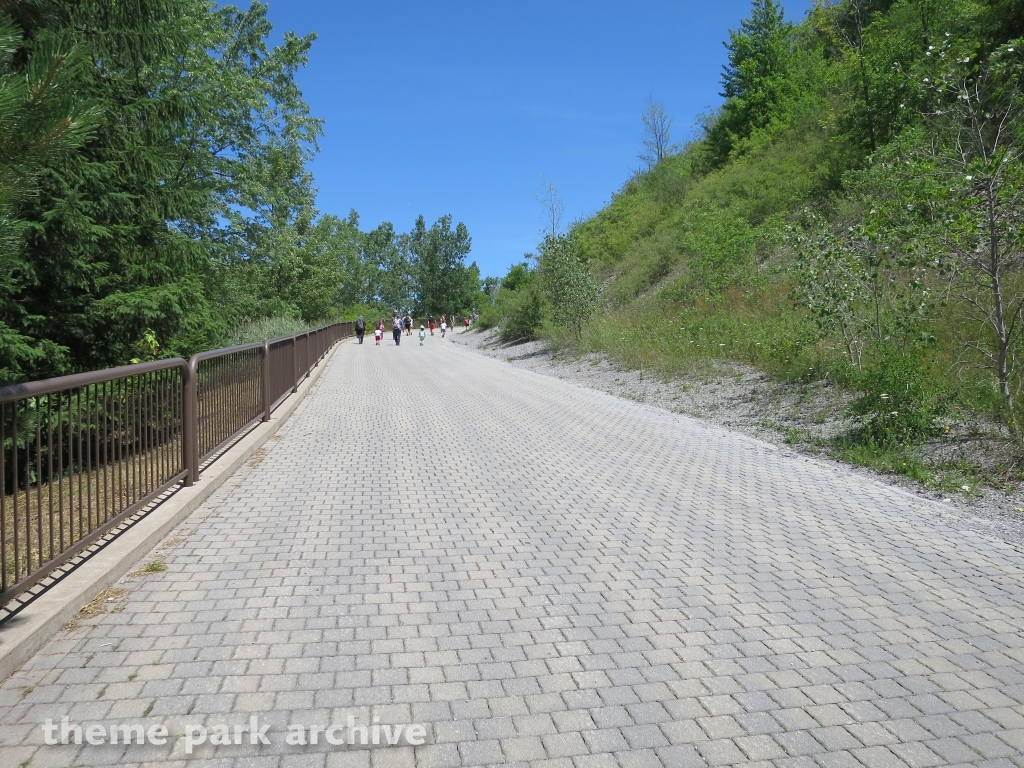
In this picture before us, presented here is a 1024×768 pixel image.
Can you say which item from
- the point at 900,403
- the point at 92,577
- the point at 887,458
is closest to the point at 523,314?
the point at 900,403

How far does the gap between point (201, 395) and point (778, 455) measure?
7246 mm

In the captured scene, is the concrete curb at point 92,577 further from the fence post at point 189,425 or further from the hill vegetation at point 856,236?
the hill vegetation at point 856,236

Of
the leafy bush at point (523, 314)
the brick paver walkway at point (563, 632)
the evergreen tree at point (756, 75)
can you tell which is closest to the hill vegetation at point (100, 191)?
the brick paver walkway at point (563, 632)

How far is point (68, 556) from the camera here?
4.63 metres

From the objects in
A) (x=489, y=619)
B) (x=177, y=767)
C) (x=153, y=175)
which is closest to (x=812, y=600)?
(x=489, y=619)

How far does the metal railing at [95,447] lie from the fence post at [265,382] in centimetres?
260

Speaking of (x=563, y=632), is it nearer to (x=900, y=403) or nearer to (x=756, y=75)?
(x=900, y=403)

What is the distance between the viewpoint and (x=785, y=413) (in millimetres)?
12352

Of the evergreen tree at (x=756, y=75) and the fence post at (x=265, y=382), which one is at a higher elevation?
the evergreen tree at (x=756, y=75)

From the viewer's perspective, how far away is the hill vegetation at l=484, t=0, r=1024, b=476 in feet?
28.8

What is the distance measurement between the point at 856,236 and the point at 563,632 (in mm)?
7991

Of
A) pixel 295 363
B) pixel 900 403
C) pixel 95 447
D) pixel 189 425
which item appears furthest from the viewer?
A: pixel 295 363

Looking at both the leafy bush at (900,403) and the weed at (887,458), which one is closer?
the weed at (887,458)

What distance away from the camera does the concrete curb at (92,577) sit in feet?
12.1
